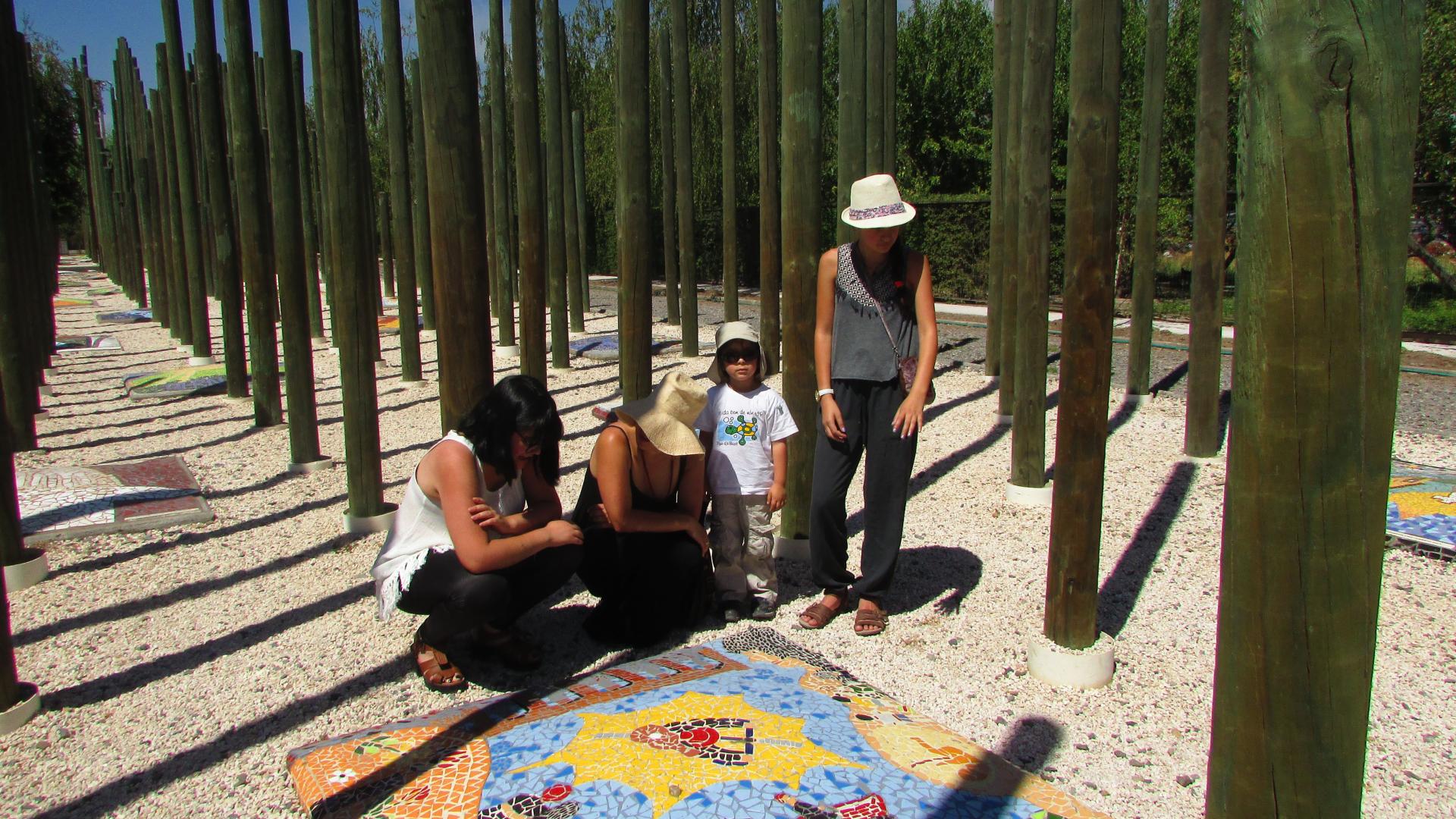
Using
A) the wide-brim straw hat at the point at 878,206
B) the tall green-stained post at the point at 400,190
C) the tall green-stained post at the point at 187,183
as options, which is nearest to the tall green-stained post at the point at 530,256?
the tall green-stained post at the point at 400,190

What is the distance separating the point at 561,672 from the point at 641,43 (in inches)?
143

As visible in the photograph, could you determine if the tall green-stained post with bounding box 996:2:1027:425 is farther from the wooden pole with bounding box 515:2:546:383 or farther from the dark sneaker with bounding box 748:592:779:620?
the wooden pole with bounding box 515:2:546:383

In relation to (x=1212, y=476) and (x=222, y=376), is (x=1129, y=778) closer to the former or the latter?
(x=1212, y=476)

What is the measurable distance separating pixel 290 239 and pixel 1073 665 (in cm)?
539

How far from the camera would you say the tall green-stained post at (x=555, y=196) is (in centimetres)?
1020

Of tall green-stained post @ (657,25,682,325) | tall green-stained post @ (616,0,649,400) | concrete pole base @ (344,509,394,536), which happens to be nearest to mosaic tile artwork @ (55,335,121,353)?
tall green-stained post @ (657,25,682,325)

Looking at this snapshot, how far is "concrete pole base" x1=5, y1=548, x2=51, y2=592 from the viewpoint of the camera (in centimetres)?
459

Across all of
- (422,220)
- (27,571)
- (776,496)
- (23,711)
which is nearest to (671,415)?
(776,496)

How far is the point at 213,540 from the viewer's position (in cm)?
547

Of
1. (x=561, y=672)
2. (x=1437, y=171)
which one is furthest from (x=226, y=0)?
(x=1437, y=171)

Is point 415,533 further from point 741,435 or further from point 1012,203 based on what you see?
point 1012,203

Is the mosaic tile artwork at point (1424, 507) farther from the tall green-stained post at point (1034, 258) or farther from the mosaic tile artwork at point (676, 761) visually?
the mosaic tile artwork at point (676, 761)

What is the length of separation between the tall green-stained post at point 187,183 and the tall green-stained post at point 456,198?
288 inches

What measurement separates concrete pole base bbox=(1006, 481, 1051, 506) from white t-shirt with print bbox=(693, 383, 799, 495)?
2.18m
